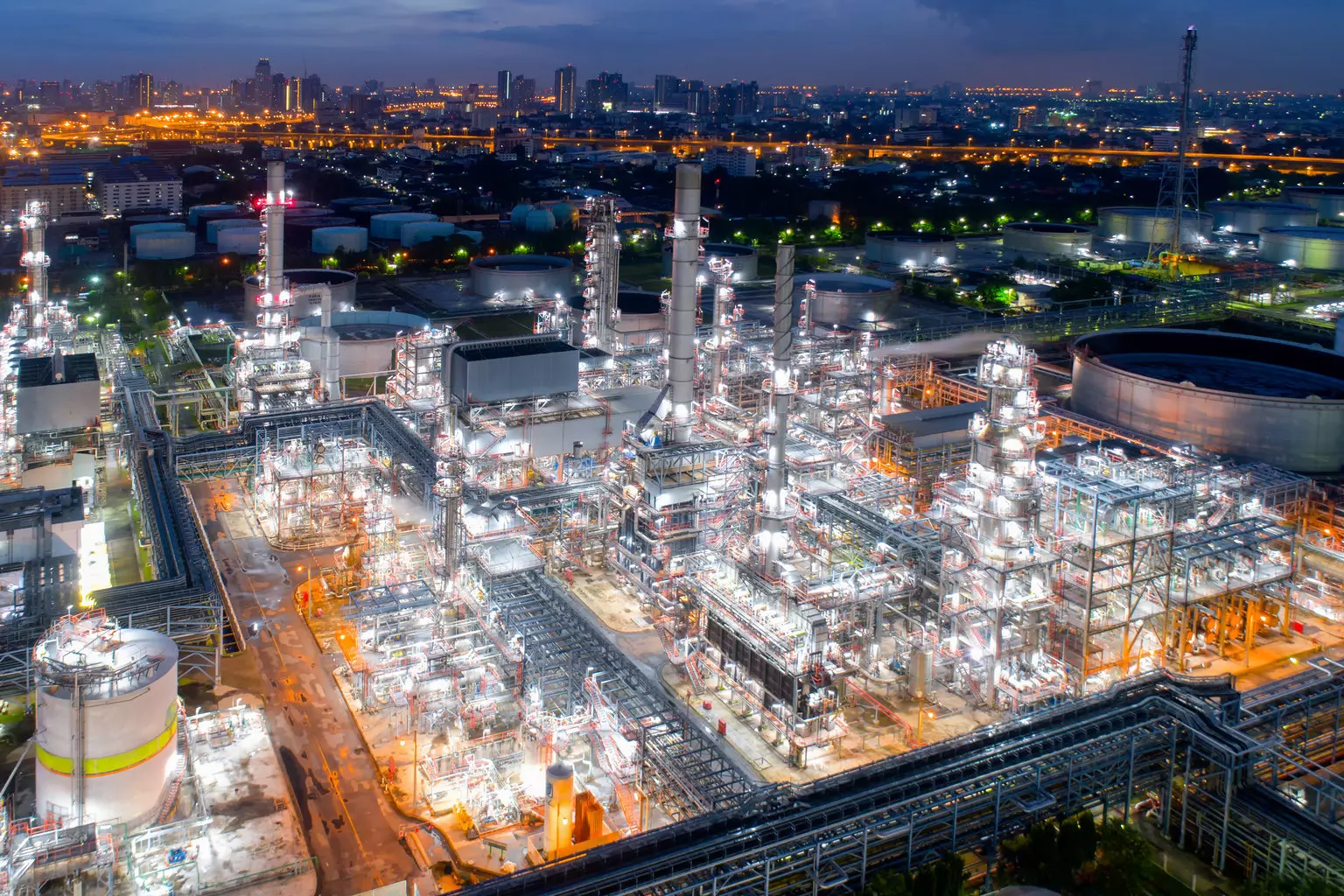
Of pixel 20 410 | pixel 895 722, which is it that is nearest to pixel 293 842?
pixel 895 722

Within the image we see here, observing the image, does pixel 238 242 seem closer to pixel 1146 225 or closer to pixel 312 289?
pixel 312 289

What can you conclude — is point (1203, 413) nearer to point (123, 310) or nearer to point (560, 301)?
point (560, 301)

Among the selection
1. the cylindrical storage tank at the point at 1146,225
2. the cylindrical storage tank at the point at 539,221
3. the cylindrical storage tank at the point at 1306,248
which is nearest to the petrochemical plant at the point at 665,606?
the cylindrical storage tank at the point at 1306,248

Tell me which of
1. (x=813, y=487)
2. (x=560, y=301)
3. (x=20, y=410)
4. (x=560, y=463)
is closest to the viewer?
(x=813, y=487)

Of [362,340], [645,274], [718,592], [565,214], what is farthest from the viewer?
[565,214]

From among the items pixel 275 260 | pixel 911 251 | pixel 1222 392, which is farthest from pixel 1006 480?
pixel 911 251

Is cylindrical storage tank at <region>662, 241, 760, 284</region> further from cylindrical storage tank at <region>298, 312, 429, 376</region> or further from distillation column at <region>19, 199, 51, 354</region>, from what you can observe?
distillation column at <region>19, 199, 51, 354</region>

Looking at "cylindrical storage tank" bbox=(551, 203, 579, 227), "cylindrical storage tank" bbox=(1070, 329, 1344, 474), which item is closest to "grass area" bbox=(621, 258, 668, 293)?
"cylindrical storage tank" bbox=(551, 203, 579, 227)
